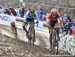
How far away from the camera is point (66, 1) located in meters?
23.2

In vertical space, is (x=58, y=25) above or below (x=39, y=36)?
above

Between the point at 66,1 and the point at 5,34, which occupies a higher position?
the point at 66,1

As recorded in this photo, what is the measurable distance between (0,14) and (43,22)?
5937 millimetres

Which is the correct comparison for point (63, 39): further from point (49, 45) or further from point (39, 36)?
point (39, 36)

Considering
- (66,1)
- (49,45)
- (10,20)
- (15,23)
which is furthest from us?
(66,1)

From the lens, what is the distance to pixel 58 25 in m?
12.1

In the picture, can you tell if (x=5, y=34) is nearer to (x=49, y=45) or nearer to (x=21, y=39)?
(x=21, y=39)

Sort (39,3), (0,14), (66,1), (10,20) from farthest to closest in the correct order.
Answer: (39,3) < (66,1) < (0,14) < (10,20)

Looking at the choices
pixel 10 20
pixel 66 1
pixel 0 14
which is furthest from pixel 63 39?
pixel 66 1

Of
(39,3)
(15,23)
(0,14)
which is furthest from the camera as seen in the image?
(39,3)

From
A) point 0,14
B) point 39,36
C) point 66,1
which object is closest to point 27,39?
point 39,36

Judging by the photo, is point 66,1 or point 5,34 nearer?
point 5,34

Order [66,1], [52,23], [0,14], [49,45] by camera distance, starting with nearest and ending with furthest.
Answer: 1. [52,23]
2. [49,45]
3. [0,14]
4. [66,1]

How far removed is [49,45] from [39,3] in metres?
11.7
